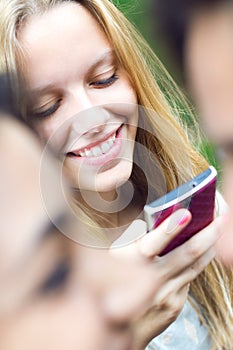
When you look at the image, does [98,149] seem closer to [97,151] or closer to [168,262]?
[97,151]

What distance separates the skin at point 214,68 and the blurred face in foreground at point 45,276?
0.55 feet

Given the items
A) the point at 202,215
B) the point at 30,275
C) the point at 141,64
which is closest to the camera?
the point at 30,275

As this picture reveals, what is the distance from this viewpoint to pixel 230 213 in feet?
3.14

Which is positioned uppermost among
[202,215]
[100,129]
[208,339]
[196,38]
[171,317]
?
[196,38]

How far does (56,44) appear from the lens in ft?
3.12

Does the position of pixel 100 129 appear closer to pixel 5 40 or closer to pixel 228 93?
pixel 5 40

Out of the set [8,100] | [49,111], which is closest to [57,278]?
[8,100]

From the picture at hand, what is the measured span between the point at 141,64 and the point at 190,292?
34 cm

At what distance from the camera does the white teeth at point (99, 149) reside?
0.98 metres

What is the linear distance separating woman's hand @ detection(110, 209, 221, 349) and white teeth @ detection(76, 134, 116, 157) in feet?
0.45

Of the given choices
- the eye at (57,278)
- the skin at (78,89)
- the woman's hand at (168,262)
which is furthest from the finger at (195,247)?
the eye at (57,278)

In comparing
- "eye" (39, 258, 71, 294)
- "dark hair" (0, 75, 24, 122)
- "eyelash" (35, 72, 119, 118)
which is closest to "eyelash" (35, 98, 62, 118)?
"eyelash" (35, 72, 119, 118)

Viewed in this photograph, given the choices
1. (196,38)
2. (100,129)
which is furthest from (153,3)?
(100,129)

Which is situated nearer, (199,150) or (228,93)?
(228,93)
